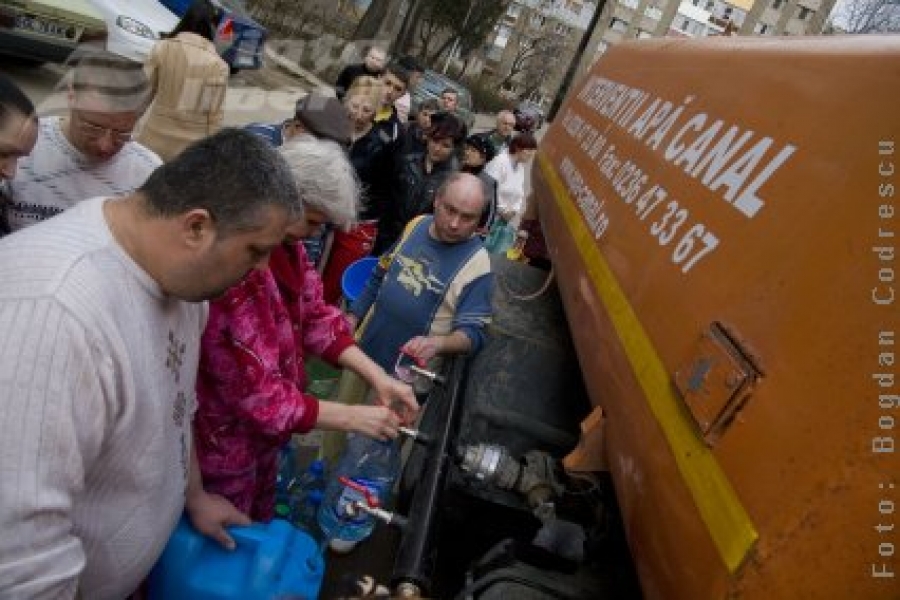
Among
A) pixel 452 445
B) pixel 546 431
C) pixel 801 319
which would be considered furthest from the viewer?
pixel 546 431

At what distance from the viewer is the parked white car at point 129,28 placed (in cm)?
739

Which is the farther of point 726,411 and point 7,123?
point 7,123

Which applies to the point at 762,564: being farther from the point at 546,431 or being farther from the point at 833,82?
the point at 546,431

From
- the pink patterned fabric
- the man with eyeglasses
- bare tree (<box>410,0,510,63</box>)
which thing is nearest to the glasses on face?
the man with eyeglasses

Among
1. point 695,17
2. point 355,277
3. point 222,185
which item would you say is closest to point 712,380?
point 222,185

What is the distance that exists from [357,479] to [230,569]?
1180 millimetres

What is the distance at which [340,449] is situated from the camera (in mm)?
3455

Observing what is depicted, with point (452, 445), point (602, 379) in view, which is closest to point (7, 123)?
point (452, 445)

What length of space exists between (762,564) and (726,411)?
0.30m

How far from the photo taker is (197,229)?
53.1 inches

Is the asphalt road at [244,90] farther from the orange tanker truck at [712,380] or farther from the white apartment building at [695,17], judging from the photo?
the white apartment building at [695,17]

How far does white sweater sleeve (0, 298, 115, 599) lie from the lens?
3.76ft

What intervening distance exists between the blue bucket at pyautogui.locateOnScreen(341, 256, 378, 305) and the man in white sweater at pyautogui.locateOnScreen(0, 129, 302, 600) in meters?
2.40

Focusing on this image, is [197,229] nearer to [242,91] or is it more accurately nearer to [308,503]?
[308,503]
